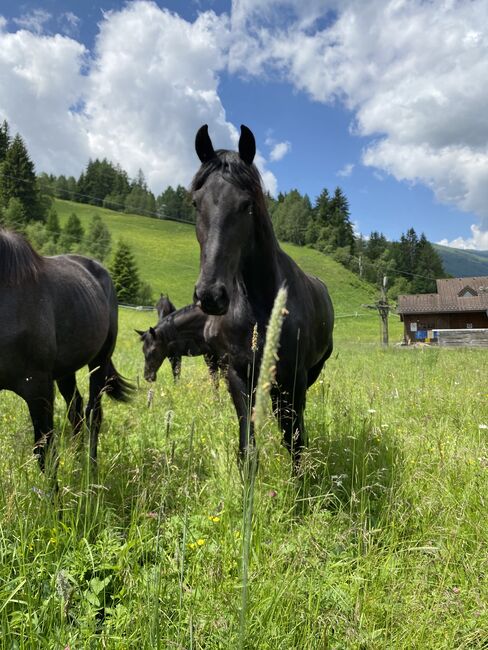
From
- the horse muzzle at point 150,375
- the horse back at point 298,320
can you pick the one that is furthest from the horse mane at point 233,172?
the horse muzzle at point 150,375

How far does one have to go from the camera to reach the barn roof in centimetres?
4991

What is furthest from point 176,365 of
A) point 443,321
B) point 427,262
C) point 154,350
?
point 427,262

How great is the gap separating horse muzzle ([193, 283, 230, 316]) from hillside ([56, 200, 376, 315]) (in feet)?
143

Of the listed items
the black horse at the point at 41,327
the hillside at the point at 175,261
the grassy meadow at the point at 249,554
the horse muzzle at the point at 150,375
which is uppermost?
the hillside at the point at 175,261

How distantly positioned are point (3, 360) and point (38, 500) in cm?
108

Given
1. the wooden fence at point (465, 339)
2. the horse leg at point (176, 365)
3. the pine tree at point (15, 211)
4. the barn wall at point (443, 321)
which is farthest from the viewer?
the pine tree at point (15, 211)

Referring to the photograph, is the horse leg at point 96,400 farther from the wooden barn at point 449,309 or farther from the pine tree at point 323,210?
the pine tree at point 323,210

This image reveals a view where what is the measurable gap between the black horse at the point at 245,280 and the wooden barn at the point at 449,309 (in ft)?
158

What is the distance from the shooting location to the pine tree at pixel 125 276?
2030 inches

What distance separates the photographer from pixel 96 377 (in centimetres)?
545

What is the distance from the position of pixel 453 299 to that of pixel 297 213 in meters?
57.0

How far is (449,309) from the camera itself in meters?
50.6

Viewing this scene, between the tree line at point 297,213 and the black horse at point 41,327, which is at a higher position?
the tree line at point 297,213

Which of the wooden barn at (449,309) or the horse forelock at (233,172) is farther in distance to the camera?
the wooden barn at (449,309)
